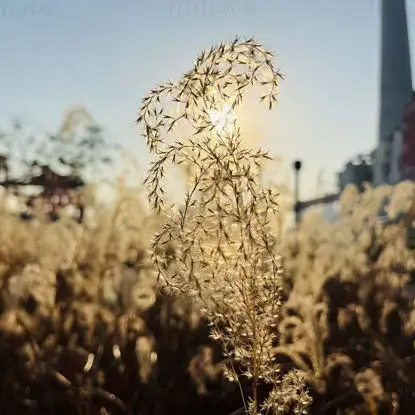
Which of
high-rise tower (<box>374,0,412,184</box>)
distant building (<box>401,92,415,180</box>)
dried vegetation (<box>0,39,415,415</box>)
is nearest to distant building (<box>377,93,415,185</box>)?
distant building (<box>401,92,415,180</box>)

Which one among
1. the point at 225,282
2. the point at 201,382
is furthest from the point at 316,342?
the point at 225,282

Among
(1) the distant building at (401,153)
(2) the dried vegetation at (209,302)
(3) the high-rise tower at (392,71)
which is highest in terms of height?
(3) the high-rise tower at (392,71)

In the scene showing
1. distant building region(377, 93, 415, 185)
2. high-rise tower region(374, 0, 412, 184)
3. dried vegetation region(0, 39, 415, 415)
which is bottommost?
dried vegetation region(0, 39, 415, 415)

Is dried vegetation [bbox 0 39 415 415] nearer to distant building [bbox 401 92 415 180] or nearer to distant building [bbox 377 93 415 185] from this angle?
distant building [bbox 401 92 415 180]

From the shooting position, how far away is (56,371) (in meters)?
2.23

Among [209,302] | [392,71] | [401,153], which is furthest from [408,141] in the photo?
[209,302]

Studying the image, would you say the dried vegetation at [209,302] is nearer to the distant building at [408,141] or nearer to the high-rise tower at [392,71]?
the distant building at [408,141]

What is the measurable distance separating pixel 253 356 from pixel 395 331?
1.99m

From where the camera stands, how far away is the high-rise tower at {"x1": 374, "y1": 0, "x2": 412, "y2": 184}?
86.3ft

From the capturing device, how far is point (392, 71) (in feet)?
88.5

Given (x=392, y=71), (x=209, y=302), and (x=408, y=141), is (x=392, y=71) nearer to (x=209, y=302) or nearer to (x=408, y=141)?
(x=408, y=141)

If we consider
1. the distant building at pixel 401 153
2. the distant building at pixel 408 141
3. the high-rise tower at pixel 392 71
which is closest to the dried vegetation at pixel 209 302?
the distant building at pixel 408 141

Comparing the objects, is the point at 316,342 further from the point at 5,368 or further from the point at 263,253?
the point at 263,253

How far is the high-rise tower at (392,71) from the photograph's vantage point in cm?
2631
